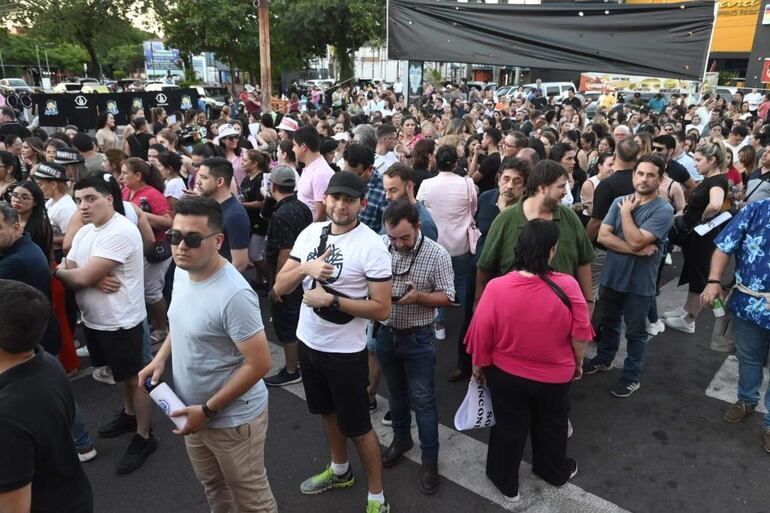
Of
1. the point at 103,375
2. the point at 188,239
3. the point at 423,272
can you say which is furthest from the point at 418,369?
the point at 103,375

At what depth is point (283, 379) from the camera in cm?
446

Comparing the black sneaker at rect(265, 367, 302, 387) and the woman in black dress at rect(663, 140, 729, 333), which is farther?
the woman in black dress at rect(663, 140, 729, 333)

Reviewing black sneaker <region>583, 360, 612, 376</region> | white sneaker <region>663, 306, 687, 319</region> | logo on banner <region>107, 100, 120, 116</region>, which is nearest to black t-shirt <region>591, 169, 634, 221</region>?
black sneaker <region>583, 360, 612, 376</region>

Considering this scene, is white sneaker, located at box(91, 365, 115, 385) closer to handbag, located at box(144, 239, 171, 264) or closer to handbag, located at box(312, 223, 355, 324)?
handbag, located at box(144, 239, 171, 264)

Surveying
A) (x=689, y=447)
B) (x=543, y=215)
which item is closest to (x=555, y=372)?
(x=543, y=215)

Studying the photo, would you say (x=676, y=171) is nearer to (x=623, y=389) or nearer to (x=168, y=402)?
(x=623, y=389)

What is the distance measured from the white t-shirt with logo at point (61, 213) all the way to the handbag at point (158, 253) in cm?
67

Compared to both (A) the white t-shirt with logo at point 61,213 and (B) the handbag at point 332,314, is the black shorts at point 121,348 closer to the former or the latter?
(A) the white t-shirt with logo at point 61,213

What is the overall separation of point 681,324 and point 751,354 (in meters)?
1.79

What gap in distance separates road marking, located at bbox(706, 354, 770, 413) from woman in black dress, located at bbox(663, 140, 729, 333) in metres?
0.72

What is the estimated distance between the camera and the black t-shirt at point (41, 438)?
67.3 inches

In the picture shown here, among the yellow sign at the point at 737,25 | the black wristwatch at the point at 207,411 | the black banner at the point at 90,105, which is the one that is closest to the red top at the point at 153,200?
the black wristwatch at the point at 207,411

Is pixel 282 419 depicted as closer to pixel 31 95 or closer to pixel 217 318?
pixel 217 318

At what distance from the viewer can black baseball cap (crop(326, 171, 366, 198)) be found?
264 cm
